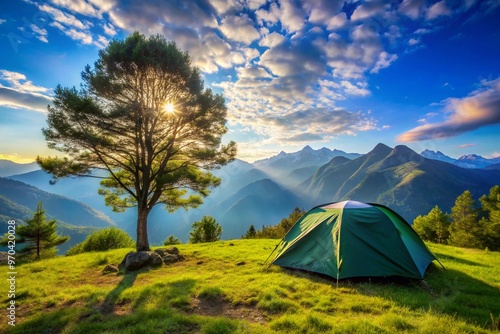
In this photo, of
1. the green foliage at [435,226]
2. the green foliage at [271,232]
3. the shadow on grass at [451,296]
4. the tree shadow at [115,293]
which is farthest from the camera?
the green foliage at [435,226]

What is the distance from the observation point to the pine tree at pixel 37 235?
1713cm

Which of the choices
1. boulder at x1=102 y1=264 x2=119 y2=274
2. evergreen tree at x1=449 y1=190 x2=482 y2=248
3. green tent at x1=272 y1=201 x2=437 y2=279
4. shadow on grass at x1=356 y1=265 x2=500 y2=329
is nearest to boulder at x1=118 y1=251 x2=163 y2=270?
boulder at x1=102 y1=264 x2=119 y2=274

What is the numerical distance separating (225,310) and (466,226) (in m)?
49.5

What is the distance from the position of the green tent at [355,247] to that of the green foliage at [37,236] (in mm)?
18587

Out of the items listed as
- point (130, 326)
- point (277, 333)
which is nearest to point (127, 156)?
point (130, 326)

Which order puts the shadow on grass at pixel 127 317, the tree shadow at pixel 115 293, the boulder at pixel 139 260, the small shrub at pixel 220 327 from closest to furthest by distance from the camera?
the small shrub at pixel 220 327 < the shadow on grass at pixel 127 317 < the tree shadow at pixel 115 293 < the boulder at pixel 139 260

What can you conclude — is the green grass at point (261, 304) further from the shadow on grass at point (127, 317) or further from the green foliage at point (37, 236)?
the green foliage at point (37, 236)

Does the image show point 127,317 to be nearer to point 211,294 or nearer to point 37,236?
point 211,294

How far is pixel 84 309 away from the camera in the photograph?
23.6 feet

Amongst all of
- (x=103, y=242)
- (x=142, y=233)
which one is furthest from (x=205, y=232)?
(x=142, y=233)

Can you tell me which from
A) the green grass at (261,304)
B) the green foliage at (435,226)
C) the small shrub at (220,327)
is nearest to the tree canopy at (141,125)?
the green grass at (261,304)

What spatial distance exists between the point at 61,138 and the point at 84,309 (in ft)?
35.2

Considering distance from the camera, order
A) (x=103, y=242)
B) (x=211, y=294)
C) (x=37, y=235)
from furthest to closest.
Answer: (x=103, y=242)
(x=37, y=235)
(x=211, y=294)

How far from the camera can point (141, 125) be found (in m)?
15.1
